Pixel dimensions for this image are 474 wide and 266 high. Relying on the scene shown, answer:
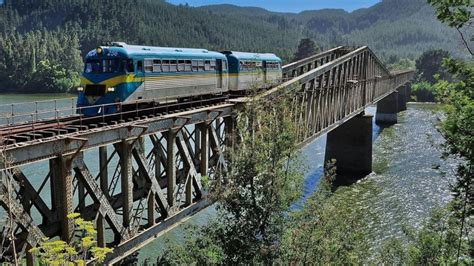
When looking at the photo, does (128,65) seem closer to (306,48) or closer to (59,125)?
(59,125)

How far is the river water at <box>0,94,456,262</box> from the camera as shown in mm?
32969

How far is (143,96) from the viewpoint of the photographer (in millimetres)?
22297

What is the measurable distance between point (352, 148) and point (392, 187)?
738cm

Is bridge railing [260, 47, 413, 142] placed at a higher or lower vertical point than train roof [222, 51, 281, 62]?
lower

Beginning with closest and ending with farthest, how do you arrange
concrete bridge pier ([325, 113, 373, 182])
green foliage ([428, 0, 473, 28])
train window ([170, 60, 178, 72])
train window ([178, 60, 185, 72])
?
green foliage ([428, 0, 473, 28])
train window ([170, 60, 178, 72])
train window ([178, 60, 185, 72])
concrete bridge pier ([325, 113, 373, 182])

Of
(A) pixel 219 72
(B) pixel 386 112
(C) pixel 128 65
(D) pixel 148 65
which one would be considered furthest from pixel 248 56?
(B) pixel 386 112

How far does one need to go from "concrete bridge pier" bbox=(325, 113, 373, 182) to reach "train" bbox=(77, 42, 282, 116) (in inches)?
1001

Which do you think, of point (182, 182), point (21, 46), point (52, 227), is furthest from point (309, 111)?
point (21, 46)

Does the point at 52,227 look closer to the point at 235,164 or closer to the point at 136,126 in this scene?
the point at 136,126

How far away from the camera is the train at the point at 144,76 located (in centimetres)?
2089

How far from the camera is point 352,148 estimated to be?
51.4 metres

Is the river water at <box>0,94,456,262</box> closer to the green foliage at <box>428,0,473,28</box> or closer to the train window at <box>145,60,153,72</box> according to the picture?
the green foliage at <box>428,0,473,28</box>

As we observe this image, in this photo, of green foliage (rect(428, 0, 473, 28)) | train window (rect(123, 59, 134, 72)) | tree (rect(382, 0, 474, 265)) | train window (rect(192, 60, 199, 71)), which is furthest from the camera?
train window (rect(192, 60, 199, 71))

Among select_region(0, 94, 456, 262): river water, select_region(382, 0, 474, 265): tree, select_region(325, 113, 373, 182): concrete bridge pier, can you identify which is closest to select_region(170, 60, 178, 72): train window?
select_region(0, 94, 456, 262): river water
